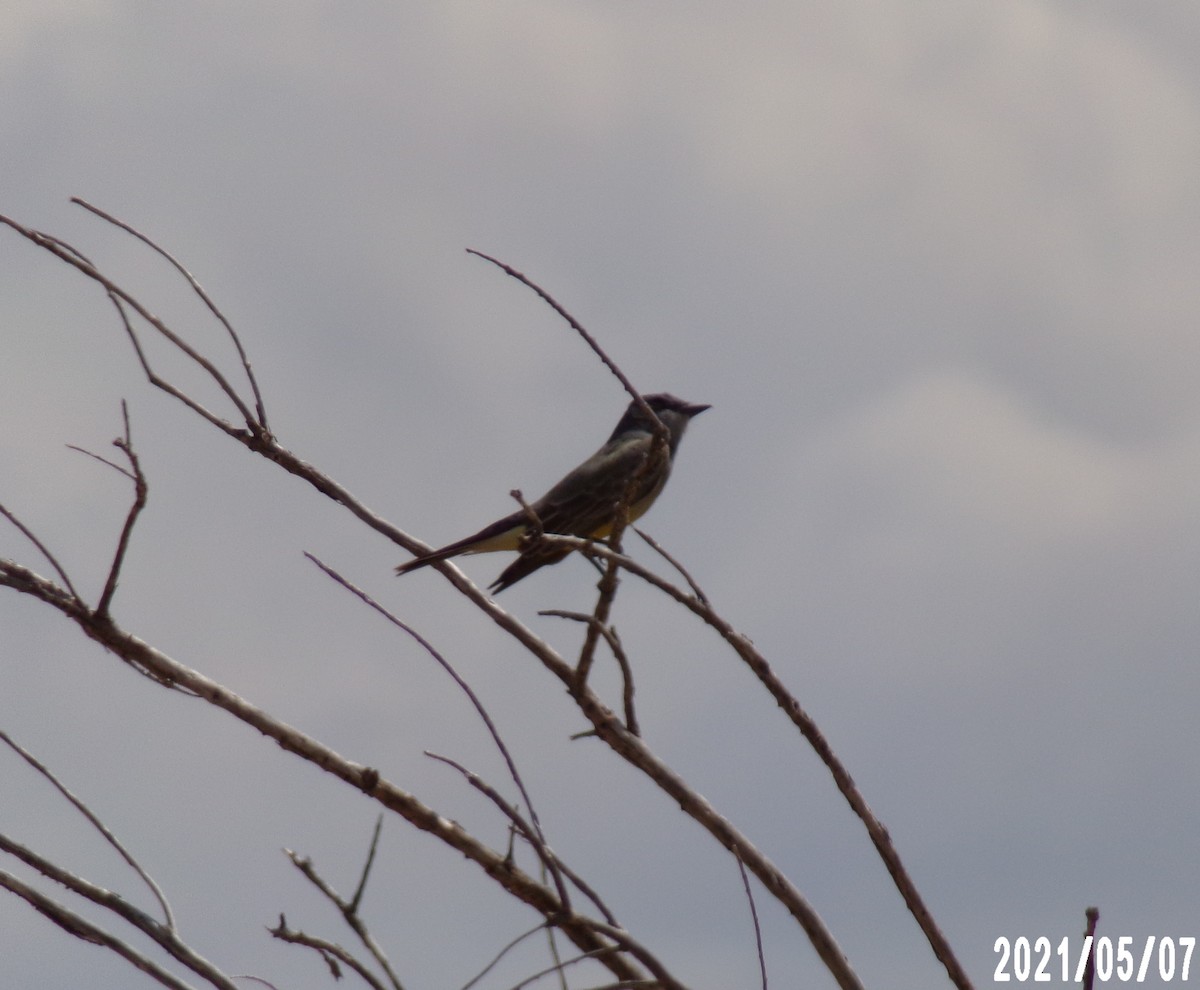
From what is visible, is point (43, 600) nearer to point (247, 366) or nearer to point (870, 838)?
point (247, 366)

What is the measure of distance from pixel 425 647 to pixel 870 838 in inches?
51.7

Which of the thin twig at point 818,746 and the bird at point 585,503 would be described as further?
the bird at point 585,503

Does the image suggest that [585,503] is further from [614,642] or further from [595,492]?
[614,642]

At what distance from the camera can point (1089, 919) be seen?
9.84 feet

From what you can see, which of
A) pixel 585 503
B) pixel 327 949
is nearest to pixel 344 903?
pixel 327 949

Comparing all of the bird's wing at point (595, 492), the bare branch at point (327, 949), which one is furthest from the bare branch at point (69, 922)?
the bird's wing at point (595, 492)

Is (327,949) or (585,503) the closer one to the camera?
(327,949)

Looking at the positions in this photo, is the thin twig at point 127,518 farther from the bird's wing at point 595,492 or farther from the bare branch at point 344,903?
the bird's wing at point 595,492

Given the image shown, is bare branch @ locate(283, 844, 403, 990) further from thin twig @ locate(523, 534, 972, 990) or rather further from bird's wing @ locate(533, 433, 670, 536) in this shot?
bird's wing @ locate(533, 433, 670, 536)

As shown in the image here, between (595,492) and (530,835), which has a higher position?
(595,492)

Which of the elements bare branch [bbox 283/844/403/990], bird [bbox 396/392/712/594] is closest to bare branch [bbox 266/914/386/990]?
bare branch [bbox 283/844/403/990]

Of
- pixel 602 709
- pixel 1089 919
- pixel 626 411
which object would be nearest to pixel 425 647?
pixel 602 709

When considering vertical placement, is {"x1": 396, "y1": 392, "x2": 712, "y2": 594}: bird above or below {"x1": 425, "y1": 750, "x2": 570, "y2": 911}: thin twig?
above

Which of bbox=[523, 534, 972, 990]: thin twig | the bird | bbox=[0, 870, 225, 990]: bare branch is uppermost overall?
the bird
